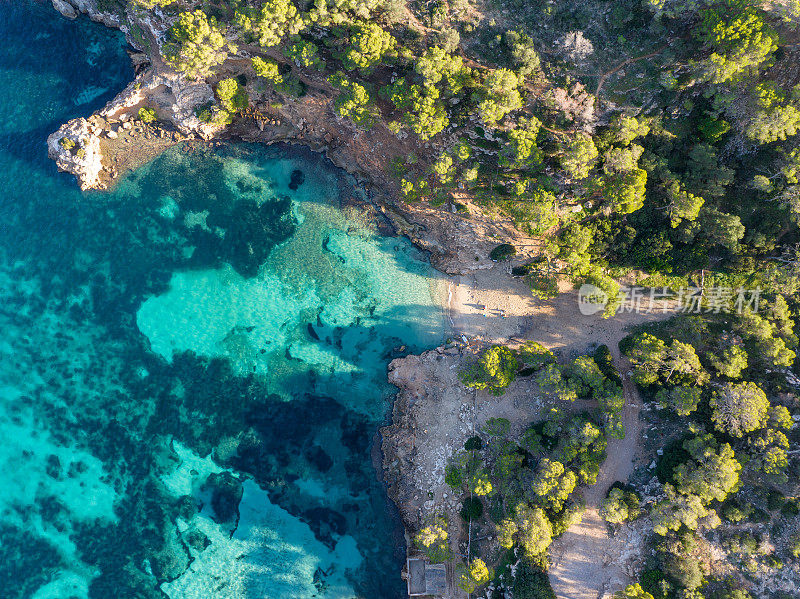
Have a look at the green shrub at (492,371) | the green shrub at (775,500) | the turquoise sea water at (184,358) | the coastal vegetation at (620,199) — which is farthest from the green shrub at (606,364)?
the turquoise sea water at (184,358)

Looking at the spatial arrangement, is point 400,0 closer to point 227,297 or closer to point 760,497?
point 227,297

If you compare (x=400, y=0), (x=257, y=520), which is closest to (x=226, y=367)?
(x=257, y=520)

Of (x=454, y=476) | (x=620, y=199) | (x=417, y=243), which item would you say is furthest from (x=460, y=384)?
(x=620, y=199)

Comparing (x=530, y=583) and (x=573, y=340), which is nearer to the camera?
(x=530, y=583)

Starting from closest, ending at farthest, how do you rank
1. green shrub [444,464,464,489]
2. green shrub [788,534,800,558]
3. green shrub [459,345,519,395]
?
green shrub [788,534,800,558] → green shrub [459,345,519,395] → green shrub [444,464,464,489]

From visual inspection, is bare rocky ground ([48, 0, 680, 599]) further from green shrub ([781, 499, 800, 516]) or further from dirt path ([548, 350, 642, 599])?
green shrub ([781, 499, 800, 516])

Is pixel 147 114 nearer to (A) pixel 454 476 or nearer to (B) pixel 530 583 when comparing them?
(A) pixel 454 476

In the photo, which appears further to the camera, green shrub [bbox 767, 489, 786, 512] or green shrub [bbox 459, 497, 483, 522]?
green shrub [bbox 459, 497, 483, 522]

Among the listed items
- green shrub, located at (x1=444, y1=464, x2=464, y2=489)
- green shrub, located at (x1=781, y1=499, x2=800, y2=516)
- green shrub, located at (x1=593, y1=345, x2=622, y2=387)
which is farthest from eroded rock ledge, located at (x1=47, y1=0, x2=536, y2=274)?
green shrub, located at (x1=781, y1=499, x2=800, y2=516)

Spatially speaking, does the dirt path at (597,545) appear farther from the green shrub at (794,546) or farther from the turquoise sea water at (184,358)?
the turquoise sea water at (184,358)
